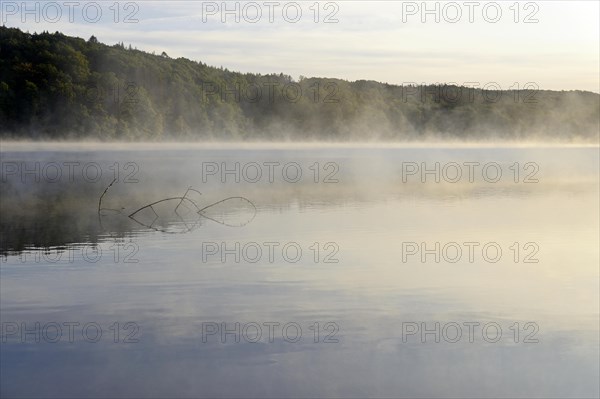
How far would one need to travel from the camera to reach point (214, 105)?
325 feet

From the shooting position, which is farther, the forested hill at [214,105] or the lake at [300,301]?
the forested hill at [214,105]

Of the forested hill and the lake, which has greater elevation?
the forested hill

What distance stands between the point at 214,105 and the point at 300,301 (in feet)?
295

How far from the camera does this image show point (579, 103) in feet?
342

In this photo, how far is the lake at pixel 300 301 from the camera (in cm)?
755

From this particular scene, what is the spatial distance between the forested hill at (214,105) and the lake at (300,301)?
58751 mm

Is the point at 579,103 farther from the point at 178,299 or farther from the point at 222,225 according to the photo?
the point at 178,299

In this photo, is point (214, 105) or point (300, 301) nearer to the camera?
point (300, 301)

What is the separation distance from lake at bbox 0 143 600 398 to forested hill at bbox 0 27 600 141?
5875 centimetres

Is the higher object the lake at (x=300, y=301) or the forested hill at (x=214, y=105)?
the forested hill at (x=214, y=105)

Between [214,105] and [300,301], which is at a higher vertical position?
[214,105]

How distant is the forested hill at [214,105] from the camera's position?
7969 cm

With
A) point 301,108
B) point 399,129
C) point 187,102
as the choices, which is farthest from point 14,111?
point 399,129

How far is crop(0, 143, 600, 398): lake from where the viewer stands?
7547 mm
